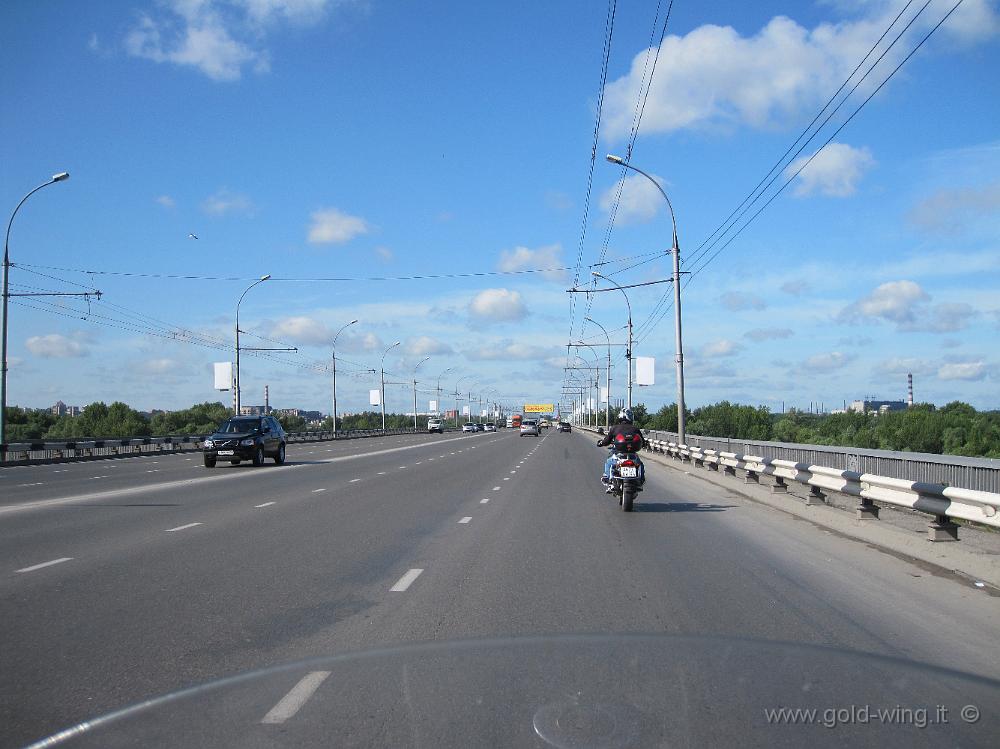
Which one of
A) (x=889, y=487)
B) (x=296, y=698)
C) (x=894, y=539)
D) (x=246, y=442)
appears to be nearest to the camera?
(x=296, y=698)

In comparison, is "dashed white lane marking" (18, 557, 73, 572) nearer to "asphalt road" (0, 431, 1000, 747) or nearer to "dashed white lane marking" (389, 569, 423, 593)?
"asphalt road" (0, 431, 1000, 747)

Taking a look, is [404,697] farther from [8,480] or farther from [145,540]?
[8,480]

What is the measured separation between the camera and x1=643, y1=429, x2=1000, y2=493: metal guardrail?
1516cm

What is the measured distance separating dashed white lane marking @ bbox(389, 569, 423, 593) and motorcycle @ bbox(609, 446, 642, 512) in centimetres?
767

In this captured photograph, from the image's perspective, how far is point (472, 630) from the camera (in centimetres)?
710

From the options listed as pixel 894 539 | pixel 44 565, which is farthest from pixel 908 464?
pixel 44 565

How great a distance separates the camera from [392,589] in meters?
9.09

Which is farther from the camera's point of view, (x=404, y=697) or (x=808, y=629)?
(x=808, y=629)

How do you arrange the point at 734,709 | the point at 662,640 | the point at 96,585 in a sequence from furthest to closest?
the point at 96,585 → the point at 662,640 → the point at 734,709

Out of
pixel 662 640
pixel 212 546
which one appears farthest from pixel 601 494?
pixel 662 640

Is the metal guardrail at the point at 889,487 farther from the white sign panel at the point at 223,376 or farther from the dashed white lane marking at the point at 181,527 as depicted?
the white sign panel at the point at 223,376

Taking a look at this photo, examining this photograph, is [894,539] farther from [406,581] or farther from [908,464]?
[406,581]

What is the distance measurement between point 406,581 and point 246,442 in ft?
88.2

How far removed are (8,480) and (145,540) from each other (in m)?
18.5
